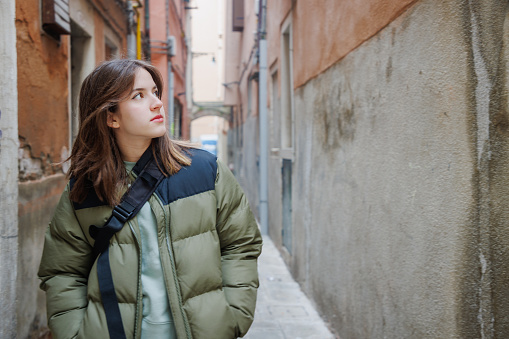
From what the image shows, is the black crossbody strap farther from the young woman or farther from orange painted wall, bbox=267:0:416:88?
orange painted wall, bbox=267:0:416:88

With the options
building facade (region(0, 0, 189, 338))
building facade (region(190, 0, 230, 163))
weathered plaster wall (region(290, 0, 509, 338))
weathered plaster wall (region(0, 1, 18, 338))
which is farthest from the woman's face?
building facade (region(190, 0, 230, 163))

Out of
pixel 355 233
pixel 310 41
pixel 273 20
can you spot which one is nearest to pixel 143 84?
pixel 355 233

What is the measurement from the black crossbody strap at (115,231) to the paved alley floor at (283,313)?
263cm

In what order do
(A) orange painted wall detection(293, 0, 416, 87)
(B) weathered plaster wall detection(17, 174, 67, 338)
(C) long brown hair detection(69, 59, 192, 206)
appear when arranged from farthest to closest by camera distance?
(B) weathered plaster wall detection(17, 174, 67, 338)
(A) orange painted wall detection(293, 0, 416, 87)
(C) long brown hair detection(69, 59, 192, 206)

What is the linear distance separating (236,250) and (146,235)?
34 cm

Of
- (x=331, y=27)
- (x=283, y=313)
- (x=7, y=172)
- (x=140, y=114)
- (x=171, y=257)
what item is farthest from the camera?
(x=283, y=313)

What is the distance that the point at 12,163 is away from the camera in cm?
225

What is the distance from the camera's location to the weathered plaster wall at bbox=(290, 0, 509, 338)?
5.52ft

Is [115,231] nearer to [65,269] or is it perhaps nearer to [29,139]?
[65,269]

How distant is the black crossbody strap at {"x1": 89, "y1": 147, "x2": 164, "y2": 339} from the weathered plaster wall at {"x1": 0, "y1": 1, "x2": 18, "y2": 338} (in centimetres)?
77

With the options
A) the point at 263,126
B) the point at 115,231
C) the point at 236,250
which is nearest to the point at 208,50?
the point at 263,126

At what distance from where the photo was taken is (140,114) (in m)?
1.71

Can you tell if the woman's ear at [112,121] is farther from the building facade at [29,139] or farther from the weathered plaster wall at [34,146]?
the weathered plaster wall at [34,146]

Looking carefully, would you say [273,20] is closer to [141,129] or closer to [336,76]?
[336,76]
